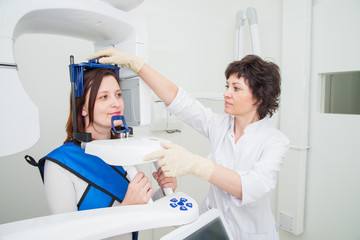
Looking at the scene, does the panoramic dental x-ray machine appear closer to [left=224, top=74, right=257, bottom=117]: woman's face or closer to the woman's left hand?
the woman's left hand

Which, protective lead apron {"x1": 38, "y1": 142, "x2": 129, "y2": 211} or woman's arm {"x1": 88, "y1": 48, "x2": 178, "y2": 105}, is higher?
woman's arm {"x1": 88, "y1": 48, "x2": 178, "y2": 105}

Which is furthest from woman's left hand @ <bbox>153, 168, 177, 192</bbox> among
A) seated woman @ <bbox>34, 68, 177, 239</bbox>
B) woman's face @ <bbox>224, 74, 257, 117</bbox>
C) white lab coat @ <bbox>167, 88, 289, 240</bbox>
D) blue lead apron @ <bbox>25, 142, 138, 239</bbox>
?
woman's face @ <bbox>224, 74, 257, 117</bbox>

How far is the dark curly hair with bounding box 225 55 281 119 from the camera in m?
1.22

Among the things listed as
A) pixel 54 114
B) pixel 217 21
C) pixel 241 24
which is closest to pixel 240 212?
pixel 54 114

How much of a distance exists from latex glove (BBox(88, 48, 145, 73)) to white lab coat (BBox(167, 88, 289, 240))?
0.36 metres

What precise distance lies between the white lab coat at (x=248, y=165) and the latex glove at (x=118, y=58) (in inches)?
14.0

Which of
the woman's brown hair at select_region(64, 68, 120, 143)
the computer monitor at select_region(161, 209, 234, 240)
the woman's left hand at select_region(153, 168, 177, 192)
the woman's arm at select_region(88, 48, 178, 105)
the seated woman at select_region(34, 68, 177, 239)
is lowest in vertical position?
the computer monitor at select_region(161, 209, 234, 240)

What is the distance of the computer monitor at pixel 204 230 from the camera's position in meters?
0.68

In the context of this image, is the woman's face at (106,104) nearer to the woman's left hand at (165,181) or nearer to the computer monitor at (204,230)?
the woman's left hand at (165,181)

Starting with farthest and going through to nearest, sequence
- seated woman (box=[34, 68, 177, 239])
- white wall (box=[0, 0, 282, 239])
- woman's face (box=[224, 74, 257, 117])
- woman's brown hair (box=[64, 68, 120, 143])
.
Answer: white wall (box=[0, 0, 282, 239]) → woman's face (box=[224, 74, 257, 117]) → woman's brown hair (box=[64, 68, 120, 143]) → seated woman (box=[34, 68, 177, 239])

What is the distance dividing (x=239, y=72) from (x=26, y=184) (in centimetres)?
143

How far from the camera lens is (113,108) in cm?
91

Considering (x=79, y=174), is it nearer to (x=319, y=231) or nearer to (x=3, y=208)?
(x=3, y=208)

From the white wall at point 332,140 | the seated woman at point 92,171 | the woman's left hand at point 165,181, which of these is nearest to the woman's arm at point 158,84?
the seated woman at point 92,171
